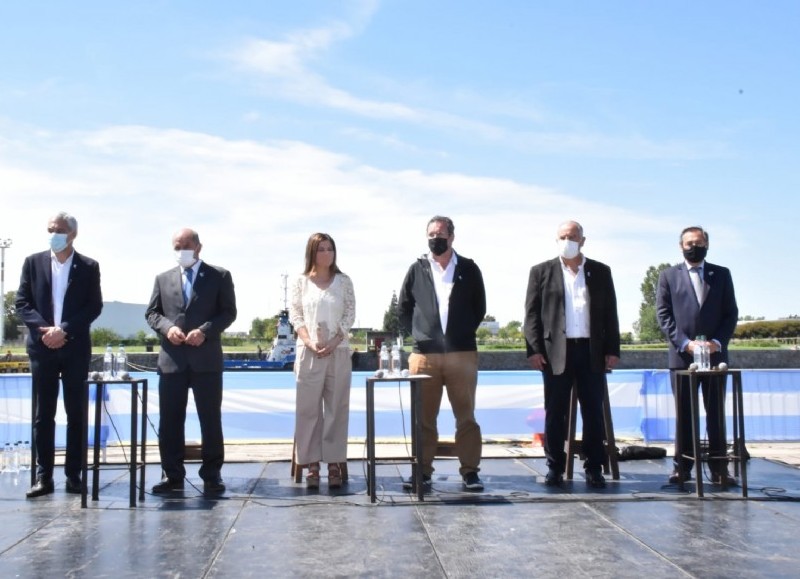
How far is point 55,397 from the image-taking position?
6.12 meters

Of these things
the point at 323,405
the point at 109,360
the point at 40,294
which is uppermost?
the point at 40,294

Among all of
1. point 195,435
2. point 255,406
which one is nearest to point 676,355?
point 255,406

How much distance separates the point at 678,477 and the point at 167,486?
3.94m

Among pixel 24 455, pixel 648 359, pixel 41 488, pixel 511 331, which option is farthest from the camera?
pixel 511 331

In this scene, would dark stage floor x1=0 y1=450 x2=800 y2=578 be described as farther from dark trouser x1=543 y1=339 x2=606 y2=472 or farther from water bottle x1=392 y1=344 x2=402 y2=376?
water bottle x1=392 y1=344 x2=402 y2=376

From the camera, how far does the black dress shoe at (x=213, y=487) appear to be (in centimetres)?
588

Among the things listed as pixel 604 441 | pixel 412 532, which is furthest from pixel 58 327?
pixel 604 441

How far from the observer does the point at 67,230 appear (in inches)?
241

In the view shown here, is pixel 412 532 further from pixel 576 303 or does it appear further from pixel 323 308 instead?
pixel 576 303

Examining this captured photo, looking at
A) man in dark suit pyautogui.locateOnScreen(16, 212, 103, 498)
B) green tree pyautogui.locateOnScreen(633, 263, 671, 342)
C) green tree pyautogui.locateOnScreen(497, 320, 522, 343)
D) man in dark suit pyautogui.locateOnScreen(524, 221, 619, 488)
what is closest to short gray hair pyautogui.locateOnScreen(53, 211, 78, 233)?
man in dark suit pyautogui.locateOnScreen(16, 212, 103, 498)

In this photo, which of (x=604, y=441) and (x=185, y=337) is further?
(x=604, y=441)

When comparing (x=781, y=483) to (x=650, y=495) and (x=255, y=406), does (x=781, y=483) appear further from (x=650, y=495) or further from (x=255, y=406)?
(x=255, y=406)

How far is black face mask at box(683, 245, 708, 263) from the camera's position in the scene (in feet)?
21.0

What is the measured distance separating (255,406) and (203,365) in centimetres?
424
